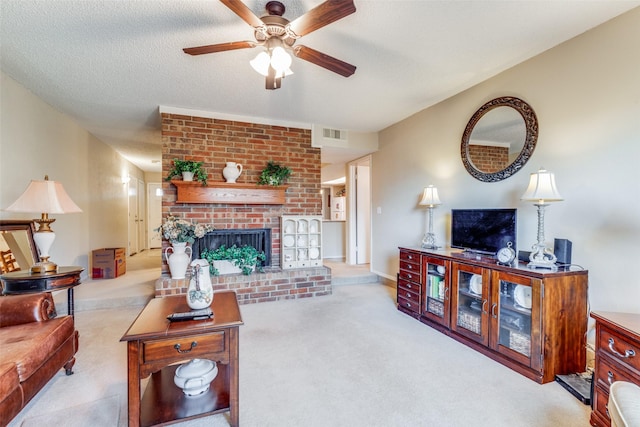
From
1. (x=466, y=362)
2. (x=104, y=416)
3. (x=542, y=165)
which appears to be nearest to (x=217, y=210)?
(x=104, y=416)

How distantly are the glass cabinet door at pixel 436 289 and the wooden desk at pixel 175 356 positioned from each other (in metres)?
2.02

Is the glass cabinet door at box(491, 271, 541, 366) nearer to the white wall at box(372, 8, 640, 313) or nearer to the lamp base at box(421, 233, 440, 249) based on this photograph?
the white wall at box(372, 8, 640, 313)

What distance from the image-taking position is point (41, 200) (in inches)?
95.8

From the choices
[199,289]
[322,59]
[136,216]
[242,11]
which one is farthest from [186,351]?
[136,216]

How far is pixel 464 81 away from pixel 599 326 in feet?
8.17

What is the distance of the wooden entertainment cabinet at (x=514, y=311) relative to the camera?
2029 mm

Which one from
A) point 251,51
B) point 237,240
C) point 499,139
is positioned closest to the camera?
point 251,51

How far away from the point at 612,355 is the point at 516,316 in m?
0.69

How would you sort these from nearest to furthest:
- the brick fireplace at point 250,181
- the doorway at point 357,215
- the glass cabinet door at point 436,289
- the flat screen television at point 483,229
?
the flat screen television at point 483,229, the glass cabinet door at point 436,289, the brick fireplace at point 250,181, the doorway at point 357,215

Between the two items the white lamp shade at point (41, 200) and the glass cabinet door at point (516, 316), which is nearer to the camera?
the glass cabinet door at point (516, 316)

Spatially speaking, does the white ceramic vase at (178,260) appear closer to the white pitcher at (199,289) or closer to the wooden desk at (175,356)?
the wooden desk at (175,356)

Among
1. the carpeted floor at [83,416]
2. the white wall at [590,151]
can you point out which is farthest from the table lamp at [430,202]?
the carpeted floor at [83,416]

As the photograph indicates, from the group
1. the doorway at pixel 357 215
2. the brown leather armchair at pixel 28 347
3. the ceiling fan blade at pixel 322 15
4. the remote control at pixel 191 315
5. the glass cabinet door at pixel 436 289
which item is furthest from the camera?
the doorway at pixel 357 215

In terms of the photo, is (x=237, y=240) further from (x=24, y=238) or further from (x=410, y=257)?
(x=410, y=257)
